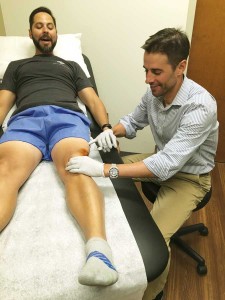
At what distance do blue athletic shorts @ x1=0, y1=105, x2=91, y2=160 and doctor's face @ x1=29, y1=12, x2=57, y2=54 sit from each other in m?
0.58

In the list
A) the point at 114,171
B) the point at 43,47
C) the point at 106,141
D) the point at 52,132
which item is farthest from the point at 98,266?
the point at 43,47

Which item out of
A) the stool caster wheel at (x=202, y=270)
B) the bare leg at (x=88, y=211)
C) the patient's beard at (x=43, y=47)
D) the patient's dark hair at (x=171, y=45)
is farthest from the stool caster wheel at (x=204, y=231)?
Answer: the patient's beard at (x=43, y=47)

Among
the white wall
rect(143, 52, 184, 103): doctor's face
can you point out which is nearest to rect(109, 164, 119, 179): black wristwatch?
rect(143, 52, 184, 103): doctor's face

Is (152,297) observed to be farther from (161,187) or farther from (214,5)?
(214,5)

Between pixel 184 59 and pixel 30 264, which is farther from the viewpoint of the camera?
pixel 184 59

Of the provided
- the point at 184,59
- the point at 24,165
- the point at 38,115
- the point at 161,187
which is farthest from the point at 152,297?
the point at 38,115

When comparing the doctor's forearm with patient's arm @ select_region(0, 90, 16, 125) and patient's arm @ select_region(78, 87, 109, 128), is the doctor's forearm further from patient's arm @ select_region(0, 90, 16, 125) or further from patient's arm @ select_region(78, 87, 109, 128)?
patient's arm @ select_region(0, 90, 16, 125)

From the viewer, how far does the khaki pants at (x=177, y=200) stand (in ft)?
3.87

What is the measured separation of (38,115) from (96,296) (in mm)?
1025

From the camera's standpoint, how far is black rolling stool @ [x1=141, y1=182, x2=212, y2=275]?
4.40 ft

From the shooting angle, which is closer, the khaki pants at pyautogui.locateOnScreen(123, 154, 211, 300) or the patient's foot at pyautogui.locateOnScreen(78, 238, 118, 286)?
the patient's foot at pyautogui.locateOnScreen(78, 238, 118, 286)

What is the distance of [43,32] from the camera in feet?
5.90

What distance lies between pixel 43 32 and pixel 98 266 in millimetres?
1605

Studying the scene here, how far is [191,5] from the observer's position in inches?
70.5
